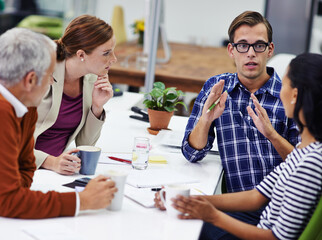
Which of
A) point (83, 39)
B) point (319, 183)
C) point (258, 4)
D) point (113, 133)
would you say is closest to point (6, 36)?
point (83, 39)

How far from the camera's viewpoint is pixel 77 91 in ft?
6.92

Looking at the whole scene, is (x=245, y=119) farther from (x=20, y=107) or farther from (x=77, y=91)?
(x=20, y=107)

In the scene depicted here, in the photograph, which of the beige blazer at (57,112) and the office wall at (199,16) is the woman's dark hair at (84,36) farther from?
the office wall at (199,16)

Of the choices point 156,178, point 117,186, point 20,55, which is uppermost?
point 20,55

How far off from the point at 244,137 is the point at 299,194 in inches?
28.2

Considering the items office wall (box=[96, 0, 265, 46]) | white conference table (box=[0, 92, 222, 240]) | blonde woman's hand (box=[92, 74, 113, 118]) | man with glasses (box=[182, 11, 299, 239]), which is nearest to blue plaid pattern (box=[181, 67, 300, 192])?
man with glasses (box=[182, 11, 299, 239])

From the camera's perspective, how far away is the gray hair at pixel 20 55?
1215 mm

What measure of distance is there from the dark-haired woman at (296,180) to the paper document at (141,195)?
38mm

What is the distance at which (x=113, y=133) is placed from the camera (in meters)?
2.30

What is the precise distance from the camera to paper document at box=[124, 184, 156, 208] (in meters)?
1.46

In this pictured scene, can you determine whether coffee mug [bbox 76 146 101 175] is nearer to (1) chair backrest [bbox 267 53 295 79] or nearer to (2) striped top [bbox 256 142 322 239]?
(2) striped top [bbox 256 142 322 239]

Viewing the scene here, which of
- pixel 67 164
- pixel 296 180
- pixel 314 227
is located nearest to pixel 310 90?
pixel 296 180

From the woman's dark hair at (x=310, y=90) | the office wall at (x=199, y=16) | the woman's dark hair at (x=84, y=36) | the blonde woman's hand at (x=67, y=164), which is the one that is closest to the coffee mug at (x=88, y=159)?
the blonde woman's hand at (x=67, y=164)

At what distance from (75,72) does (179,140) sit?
56cm
